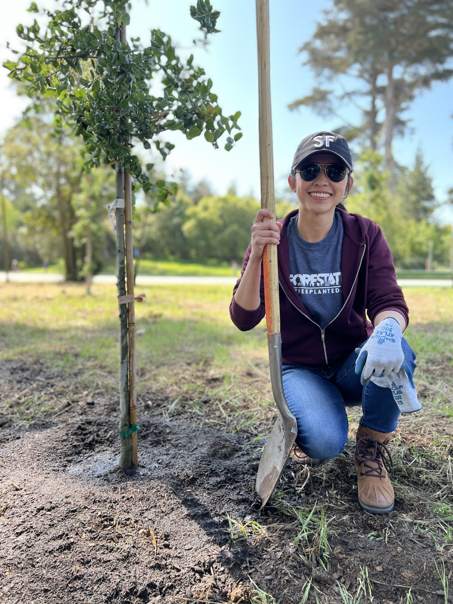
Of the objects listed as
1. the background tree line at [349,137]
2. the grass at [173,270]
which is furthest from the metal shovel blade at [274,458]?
the grass at [173,270]

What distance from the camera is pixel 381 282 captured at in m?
2.08

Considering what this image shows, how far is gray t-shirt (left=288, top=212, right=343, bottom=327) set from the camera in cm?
215

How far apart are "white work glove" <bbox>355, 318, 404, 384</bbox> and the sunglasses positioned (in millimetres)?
679

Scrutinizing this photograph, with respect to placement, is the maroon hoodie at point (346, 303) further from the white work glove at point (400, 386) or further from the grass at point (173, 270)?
the grass at point (173, 270)

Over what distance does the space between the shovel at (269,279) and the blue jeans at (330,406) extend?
0.34ft

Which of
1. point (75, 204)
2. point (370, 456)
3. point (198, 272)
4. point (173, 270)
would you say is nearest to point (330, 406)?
point (370, 456)

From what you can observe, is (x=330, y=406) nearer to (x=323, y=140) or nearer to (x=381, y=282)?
(x=381, y=282)

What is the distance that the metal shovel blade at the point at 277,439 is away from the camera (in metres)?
1.82

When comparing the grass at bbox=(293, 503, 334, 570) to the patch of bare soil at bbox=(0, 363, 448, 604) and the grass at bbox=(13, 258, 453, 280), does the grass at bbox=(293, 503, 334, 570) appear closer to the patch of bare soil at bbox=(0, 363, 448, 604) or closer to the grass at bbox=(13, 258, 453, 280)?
the patch of bare soil at bbox=(0, 363, 448, 604)

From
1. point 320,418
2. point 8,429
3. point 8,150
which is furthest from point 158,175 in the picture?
point 320,418

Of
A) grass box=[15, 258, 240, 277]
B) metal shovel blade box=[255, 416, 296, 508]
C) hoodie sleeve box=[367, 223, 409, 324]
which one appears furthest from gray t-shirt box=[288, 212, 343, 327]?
grass box=[15, 258, 240, 277]

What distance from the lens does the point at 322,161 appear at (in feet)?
6.61

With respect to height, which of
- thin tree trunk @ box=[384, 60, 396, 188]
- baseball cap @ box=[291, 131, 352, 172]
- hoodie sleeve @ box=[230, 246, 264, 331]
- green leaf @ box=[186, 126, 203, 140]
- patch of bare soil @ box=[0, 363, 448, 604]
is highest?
thin tree trunk @ box=[384, 60, 396, 188]

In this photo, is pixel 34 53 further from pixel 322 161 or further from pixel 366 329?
pixel 366 329
